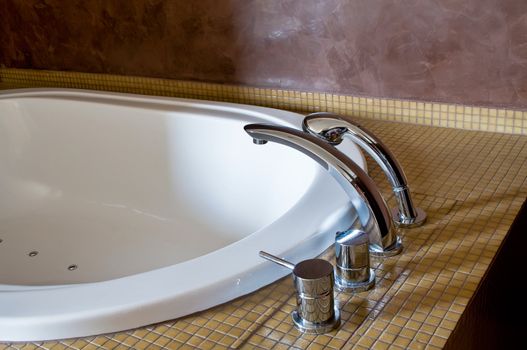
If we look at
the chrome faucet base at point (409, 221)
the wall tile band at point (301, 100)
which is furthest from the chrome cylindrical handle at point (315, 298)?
the wall tile band at point (301, 100)

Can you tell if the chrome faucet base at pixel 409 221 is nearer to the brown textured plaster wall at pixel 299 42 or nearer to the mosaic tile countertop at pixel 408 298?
the mosaic tile countertop at pixel 408 298

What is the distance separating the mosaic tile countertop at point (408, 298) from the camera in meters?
0.93

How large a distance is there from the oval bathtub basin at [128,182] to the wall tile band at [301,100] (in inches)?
7.3

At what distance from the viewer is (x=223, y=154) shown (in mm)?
1959

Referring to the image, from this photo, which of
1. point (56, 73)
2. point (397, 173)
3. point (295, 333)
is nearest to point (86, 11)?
point (56, 73)

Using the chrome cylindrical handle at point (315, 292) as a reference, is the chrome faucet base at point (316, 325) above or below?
below

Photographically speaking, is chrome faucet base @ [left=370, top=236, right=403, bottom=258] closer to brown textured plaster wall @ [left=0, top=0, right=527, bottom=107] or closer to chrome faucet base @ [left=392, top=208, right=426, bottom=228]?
chrome faucet base @ [left=392, top=208, right=426, bottom=228]

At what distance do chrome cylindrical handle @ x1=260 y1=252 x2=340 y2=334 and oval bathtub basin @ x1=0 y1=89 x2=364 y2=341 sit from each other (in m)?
0.37

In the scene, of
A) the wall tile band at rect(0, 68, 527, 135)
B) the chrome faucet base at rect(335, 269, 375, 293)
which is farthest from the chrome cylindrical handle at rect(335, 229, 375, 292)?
the wall tile band at rect(0, 68, 527, 135)

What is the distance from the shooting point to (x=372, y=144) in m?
1.24

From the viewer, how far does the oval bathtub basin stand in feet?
6.21

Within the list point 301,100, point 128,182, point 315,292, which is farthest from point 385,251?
point 128,182

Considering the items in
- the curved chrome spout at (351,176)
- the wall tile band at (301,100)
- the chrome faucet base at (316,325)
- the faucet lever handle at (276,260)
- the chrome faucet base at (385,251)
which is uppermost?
the curved chrome spout at (351,176)

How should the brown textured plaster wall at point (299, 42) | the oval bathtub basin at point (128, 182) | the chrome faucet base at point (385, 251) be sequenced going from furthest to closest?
the oval bathtub basin at point (128, 182) → the brown textured plaster wall at point (299, 42) → the chrome faucet base at point (385, 251)
